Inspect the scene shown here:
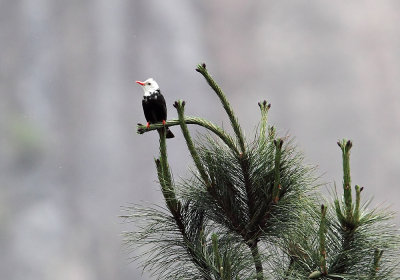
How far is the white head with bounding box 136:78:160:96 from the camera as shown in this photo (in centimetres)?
374

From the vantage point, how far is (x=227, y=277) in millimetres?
2666

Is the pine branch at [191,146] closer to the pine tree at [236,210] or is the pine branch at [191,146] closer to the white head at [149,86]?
the pine tree at [236,210]

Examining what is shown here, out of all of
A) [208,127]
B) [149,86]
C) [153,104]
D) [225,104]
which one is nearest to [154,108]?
[153,104]

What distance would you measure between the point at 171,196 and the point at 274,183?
518mm

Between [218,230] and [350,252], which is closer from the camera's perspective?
[350,252]

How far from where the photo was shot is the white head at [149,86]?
147 inches

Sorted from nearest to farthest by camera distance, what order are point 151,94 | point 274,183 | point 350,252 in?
point 350,252
point 274,183
point 151,94

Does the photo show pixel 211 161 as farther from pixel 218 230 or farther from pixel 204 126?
pixel 218 230

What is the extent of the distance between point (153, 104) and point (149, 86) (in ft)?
0.78

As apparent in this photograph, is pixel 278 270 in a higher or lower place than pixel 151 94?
lower

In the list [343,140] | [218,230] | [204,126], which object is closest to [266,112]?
[204,126]

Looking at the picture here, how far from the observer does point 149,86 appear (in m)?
3.77

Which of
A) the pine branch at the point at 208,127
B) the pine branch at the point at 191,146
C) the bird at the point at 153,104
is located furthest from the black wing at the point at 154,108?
the pine branch at the point at 191,146

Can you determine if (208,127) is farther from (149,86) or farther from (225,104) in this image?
(149,86)
